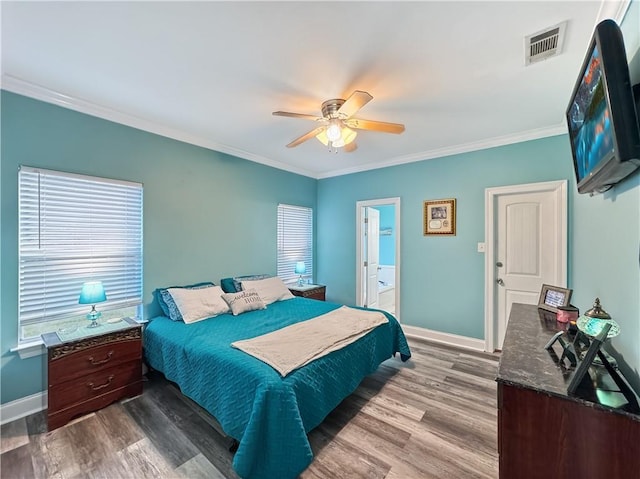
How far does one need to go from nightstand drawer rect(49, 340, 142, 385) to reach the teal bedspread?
7.7 inches

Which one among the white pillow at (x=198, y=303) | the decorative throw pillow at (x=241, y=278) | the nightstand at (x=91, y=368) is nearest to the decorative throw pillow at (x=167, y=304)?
the white pillow at (x=198, y=303)

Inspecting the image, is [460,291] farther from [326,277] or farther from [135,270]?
[135,270]

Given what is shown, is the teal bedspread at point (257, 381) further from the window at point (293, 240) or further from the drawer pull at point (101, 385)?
the window at point (293, 240)

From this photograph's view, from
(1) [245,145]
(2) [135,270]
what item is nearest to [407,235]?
(1) [245,145]

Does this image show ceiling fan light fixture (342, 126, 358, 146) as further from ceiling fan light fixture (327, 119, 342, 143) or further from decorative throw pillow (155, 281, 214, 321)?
decorative throw pillow (155, 281, 214, 321)

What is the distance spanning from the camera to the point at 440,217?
12.3ft

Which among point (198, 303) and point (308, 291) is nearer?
point (198, 303)

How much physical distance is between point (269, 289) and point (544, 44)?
336 centimetres

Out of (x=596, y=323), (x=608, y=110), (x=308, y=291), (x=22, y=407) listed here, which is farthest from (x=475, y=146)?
(x=22, y=407)

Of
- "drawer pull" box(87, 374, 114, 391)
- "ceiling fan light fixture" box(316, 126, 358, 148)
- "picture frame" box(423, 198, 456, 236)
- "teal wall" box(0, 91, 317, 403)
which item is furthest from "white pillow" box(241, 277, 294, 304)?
"picture frame" box(423, 198, 456, 236)

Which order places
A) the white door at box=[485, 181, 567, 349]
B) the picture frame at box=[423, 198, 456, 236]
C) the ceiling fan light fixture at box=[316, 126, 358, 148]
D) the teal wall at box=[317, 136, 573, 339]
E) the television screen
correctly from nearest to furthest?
the television screen → the ceiling fan light fixture at box=[316, 126, 358, 148] → the white door at box=[485, 181, 567, 349] → the teal wall at box=[317, 136, 573, 339] → the picture frame at box=[423, 198, 456, 236]

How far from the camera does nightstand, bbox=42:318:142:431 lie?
6.65ft

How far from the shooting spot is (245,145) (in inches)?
140

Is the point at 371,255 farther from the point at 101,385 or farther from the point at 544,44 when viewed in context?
the point at 101,385
